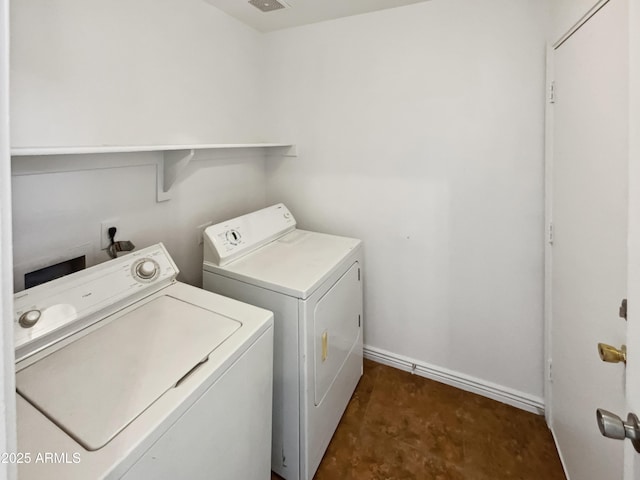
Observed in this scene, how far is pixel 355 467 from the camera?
1616mm

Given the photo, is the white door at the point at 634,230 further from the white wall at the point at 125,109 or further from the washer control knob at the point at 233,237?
the white wall at the point at 125,109

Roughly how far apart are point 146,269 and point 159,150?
60cm

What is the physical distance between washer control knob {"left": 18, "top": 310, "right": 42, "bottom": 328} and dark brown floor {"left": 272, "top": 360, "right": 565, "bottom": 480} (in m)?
1.25

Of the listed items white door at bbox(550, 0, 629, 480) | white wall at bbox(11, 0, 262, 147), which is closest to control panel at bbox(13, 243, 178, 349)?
white wall at bbox(11, 0, 262, 147)

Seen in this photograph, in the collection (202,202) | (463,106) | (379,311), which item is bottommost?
(379,311)

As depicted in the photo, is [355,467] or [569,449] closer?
[569,449]

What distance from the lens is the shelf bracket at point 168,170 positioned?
1678 mm

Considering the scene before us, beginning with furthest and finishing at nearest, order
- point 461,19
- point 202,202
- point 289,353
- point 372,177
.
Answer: point 372,177, point 202,202, point 461,19, point 289,353

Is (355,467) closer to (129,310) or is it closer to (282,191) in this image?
(129,310)

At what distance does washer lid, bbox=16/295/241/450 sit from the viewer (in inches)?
31.8

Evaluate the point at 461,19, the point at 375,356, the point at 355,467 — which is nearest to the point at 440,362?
the point at 375,356

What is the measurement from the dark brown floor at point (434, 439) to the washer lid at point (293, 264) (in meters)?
0.93

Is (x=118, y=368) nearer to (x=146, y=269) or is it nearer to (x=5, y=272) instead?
(x=146, y=269)

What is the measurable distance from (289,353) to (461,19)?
1998 millimetres
